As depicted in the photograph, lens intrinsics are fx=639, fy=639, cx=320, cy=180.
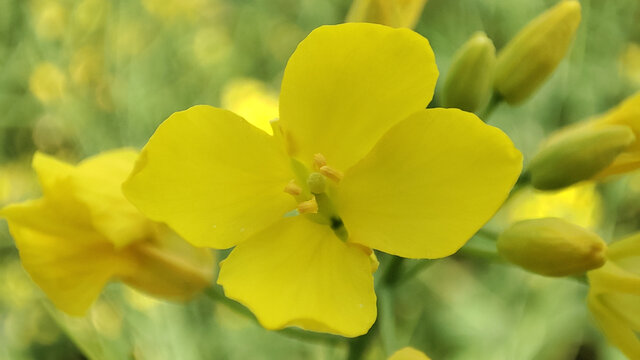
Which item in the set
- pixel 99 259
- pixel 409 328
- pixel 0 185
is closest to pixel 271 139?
pixel 99 259

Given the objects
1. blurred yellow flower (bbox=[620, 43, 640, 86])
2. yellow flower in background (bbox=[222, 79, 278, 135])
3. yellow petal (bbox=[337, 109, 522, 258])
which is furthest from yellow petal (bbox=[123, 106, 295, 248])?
blurred yellow flower (bbox=[620, 43, 640, 86])

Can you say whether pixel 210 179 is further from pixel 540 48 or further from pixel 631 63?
pixel 631 63

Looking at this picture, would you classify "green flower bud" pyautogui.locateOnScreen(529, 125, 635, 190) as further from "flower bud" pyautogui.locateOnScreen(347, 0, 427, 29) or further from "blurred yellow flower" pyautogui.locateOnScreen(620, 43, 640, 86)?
"blurred yellow flower" pyautogui.locateOnScreen(620, 43, 640, 86)

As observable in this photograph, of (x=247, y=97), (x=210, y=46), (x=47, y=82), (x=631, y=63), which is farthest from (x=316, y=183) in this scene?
(x=631, y=63)

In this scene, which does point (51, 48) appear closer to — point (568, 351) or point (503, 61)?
point (503, 61)

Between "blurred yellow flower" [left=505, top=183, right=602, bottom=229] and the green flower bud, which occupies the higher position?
the green flower bud
